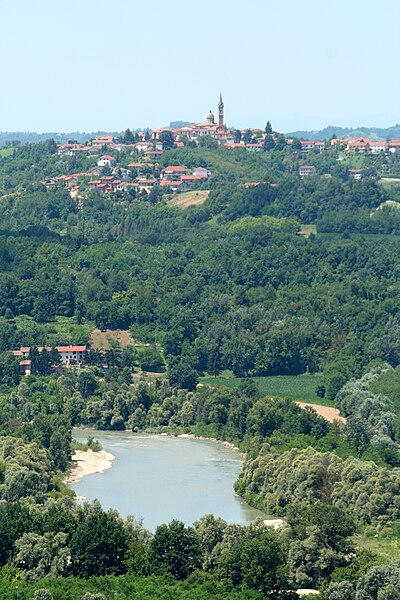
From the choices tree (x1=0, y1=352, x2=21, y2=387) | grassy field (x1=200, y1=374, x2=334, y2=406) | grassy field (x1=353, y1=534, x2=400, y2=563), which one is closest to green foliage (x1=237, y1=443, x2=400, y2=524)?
grassy field (x1=353, y1=534, x2=400, y2=563)

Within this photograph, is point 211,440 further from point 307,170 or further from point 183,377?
point 307,170

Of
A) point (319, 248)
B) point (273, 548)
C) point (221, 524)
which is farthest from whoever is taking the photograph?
point (319, 248)

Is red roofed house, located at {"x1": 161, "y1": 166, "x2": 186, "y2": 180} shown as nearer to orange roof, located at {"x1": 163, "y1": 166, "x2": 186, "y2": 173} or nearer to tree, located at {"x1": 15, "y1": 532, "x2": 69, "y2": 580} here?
orange roof, located at {"x1": 163, "y1": 166, "x2": 186, "y2": 173}

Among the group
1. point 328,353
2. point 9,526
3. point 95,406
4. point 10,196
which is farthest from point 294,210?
point 9,526

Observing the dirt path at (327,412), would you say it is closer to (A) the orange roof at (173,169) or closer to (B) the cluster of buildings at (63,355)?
(B) the cluster of buildings at (63,355)

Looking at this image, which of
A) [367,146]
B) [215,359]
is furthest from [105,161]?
[215,359]

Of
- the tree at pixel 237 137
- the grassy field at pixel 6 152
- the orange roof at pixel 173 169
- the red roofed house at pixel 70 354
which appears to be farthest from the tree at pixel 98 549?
the grassy field at pixel 6 152

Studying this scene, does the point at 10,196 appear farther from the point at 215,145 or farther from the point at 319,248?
the point at 319,248
